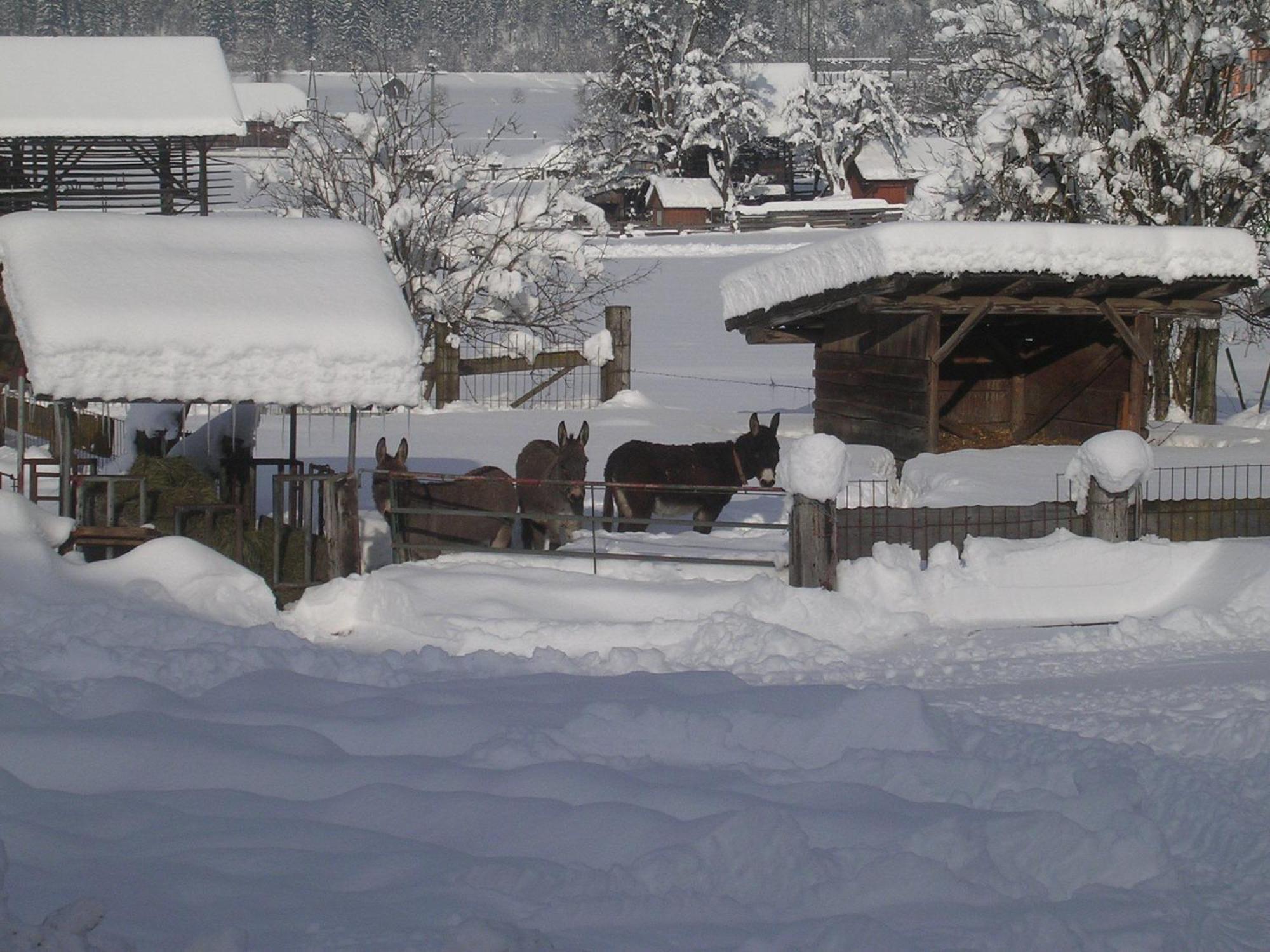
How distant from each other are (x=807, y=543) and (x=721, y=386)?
20.0 meters

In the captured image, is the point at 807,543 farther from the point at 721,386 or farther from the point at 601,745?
the point at 721,386

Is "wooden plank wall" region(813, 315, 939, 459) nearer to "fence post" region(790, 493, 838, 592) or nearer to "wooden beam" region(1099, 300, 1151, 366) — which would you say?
"wooden beam" region(1099, 300, 1151, 366)

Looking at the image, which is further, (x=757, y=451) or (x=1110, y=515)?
(x=757, y=451)

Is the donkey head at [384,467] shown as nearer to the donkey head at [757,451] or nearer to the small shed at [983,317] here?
the donkey head at [757,451]

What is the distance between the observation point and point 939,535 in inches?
430

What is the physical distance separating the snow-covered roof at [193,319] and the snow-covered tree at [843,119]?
64.1 meters

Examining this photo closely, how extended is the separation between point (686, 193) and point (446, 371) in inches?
1756

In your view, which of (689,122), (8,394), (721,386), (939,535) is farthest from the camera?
(689,122)

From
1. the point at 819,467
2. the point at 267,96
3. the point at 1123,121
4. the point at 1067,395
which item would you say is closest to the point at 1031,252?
the point at 1067,395

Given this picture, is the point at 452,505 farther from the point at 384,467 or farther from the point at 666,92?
the point at 666,92

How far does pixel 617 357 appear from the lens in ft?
86.8

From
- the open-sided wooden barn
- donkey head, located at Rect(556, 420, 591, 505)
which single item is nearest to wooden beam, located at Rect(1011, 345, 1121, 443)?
donkey head, located at Rect(556, 420, 591, 505)

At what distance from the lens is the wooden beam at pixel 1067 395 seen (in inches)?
733

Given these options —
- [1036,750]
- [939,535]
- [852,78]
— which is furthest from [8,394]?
[852,78]
